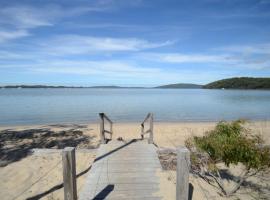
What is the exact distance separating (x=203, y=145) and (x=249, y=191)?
2.13 m

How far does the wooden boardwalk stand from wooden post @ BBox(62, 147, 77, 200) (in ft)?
2.31

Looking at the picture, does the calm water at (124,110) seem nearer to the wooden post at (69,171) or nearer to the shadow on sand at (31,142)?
the shadow on sand at (31,142)

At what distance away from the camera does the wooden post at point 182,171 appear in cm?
435

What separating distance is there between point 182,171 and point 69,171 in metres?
2.09

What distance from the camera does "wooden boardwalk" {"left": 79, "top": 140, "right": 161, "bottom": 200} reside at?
537 centimetres

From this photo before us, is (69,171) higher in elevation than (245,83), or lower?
lower

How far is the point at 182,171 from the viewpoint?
4.41m

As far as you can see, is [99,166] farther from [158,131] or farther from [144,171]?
[158,131]

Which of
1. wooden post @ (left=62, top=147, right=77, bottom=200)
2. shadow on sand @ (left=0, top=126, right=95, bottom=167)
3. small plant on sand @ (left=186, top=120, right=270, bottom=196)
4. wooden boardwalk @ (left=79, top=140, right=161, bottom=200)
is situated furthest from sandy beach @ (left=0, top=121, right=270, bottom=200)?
wooden post @ (left=62, top=147, right=77, bottom=200)

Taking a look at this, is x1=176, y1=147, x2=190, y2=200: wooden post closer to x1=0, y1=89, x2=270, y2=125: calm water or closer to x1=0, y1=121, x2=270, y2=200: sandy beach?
x1=0, y1=121, x2=270, y2=200: sandy beach

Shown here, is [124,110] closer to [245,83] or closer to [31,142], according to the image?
[31,142]

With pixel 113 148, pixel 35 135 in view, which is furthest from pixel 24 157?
pixel 35 135

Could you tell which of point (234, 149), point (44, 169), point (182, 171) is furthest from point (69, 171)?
point (44, 169)

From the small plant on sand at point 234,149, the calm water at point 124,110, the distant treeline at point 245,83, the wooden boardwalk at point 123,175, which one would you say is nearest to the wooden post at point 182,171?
the wooden boardwalk at point 123,175
